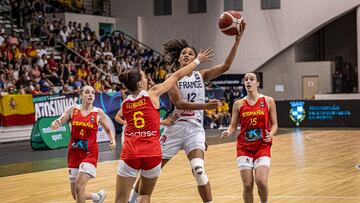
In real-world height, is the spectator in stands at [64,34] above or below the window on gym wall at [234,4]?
below

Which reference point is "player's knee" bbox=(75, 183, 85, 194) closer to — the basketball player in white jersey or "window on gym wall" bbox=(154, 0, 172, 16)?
the basketball player in white jersey

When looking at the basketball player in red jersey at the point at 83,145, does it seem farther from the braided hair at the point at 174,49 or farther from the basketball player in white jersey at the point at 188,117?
the braided hair at the point at 174,49

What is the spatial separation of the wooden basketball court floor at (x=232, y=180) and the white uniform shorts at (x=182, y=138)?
7.01 ft

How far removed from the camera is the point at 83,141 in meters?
9.23

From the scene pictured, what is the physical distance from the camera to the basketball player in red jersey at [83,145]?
9031 mm

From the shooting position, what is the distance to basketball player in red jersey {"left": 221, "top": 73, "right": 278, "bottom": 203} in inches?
335

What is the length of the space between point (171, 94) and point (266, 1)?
30201 mm

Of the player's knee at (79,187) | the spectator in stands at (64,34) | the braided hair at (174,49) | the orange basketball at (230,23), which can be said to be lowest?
the player's knee at (79,187)

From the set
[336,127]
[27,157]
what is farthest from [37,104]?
[336,127]

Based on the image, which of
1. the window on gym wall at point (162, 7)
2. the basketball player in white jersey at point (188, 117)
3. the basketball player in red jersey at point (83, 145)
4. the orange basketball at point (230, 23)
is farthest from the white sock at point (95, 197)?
the window on gym wall at point (162, 7)

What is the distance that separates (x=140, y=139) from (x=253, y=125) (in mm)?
2070

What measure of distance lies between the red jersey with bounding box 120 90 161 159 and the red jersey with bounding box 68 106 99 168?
2.10m

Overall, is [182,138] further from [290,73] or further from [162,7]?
[162,7]

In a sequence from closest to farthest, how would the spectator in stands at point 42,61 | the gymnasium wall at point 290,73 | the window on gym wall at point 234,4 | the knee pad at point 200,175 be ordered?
1. the knee pad at point 200,175
2. the spectator in stands at point 42,61
3. the gymnasium wall at point 290,73
4. the window on gym wall at point 234,4
